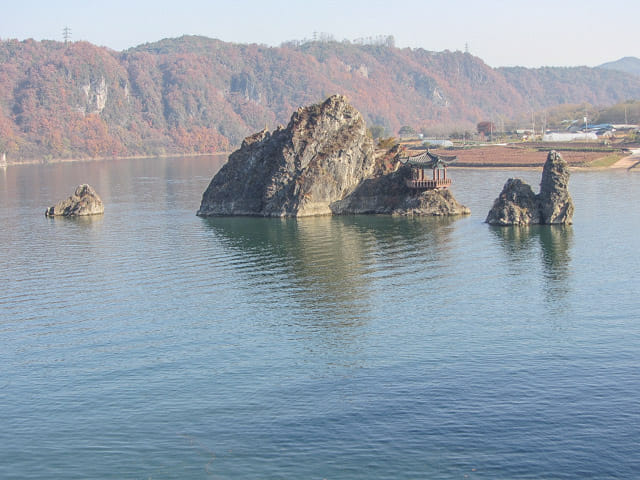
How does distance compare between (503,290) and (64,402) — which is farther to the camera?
(503,290)

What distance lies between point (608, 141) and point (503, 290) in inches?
6327

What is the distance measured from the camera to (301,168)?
9081 centimetres

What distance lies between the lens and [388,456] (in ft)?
93.2

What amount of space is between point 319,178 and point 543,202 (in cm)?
2552

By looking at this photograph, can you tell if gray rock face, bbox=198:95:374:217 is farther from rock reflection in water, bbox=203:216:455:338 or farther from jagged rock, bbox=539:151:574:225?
jagged rock, bbox=539:151:574:225

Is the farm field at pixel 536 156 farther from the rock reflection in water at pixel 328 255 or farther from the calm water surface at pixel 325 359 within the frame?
the calm water surface at pixel 325 359

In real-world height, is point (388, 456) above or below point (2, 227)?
below

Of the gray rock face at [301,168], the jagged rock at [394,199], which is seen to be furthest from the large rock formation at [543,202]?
the gray rock face at [301,168]

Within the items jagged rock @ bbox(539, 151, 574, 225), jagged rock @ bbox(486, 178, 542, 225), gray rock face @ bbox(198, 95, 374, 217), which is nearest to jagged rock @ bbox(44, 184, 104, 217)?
gray rock face @ bbox(198, 95, 374, 217)

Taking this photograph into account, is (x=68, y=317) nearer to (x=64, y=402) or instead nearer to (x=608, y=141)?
(x=64, y=402)

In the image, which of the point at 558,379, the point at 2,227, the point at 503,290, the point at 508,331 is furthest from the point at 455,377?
the point at 2,227

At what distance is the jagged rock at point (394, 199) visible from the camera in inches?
3479

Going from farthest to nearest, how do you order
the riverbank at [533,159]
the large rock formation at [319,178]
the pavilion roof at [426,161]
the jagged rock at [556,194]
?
the riverbank at [533,159] < the large rock formation at [319,178] < the pavilion roof at [426,161] < the jagged rock at [556,194]

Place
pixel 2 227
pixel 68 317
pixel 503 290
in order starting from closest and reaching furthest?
1. pixel 68 317
2. pixel 503 290
3. pixel 2 227
